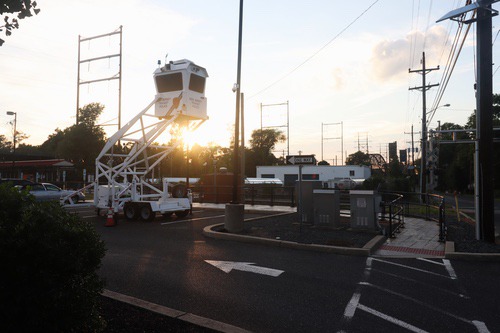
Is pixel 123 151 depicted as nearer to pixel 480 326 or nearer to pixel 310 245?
pixel 310 245

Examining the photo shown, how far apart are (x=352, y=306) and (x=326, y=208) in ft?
24.8

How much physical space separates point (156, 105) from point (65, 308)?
44.4ft

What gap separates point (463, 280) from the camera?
6898 millimetres

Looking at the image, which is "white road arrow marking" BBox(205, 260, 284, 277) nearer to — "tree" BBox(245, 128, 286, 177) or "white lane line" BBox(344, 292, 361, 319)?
"white lane line" BBox(344, 292, 361, 319)

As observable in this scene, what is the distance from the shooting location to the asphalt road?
4.95m

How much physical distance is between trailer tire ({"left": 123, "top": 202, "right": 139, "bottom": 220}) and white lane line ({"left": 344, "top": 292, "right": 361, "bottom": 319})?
1163 centimetres

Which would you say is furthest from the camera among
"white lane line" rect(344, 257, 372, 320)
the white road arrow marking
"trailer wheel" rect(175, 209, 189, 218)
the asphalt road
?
"trailer wheel" rect(175, 209, 189, 218)

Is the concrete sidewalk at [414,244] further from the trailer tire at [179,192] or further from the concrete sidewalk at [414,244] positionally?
the trailer tire at [179,192]

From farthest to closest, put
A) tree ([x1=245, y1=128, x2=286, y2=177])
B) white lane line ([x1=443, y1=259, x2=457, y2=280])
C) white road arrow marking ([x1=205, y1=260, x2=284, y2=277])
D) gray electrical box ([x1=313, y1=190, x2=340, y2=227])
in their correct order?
tree ([x1=245, y1=128, x2=286, y2=177])
gray electrical box ([x1=313, y1=190, x2=340, y2=227])
white road arrow marking ([x1=205, y1=260, x2=284, y2=277])
white lane line ([x1=443, y1=259, x2=457, y2=280])

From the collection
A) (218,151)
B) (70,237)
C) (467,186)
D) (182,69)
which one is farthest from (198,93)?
(218,151)

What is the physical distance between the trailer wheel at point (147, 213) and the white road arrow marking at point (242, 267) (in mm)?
7590

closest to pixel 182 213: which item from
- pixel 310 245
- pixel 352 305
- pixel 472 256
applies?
pixel 310 245

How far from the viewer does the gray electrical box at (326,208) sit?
1275 cm

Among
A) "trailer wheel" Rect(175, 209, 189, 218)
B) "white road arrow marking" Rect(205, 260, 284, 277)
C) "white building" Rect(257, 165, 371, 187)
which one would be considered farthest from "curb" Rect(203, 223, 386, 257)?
"white building" Rect(257, 165, 371, 187)
